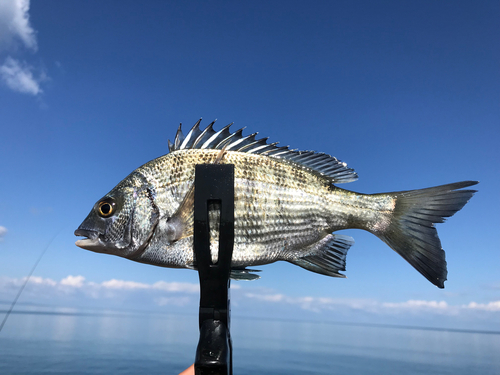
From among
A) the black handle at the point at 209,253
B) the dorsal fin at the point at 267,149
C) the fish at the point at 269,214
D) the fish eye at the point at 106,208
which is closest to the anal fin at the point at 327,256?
the fish at the point at 269,214

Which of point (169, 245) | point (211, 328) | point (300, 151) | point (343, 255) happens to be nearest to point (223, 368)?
point (211, 328)

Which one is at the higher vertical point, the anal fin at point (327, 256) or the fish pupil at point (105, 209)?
the fish pupil at point (105, 209)

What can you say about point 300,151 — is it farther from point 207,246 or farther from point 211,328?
point 211,328

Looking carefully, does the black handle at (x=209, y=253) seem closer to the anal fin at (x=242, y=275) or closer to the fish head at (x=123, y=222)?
the anal fin at (x=242, y=275)

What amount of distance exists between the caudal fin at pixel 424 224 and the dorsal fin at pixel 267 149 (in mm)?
430

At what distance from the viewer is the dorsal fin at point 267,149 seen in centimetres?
270

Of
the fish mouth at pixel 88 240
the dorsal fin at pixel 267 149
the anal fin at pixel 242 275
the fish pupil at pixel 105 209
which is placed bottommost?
the anal fin at pixel 242 275

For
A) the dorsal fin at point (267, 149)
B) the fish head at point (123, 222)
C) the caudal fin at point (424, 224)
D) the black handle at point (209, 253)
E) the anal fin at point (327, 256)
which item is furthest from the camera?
the dorsal fin at point (267, 149)

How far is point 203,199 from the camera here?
216 centimetres

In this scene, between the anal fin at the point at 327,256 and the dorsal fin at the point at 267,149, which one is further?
the dorsal fin at the point at 267,149

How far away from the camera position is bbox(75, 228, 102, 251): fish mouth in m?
2.37

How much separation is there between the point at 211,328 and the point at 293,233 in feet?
2.73

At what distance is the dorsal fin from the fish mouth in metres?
0.82

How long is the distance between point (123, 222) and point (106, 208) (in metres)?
0.17
